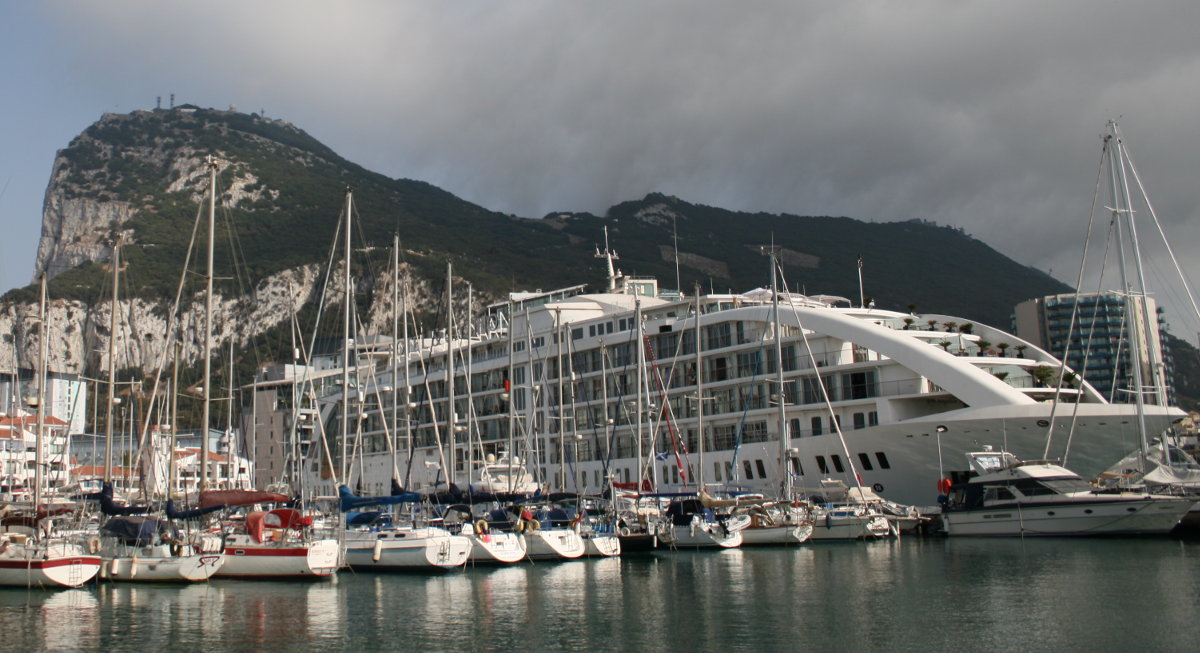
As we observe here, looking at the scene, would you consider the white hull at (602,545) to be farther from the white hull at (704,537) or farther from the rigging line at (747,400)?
the rigging line at (747,400)

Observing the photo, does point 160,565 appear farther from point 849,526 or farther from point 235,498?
point 849,526

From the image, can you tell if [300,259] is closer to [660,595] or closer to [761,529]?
[761,529]

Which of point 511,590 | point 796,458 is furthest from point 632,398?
point 511,590

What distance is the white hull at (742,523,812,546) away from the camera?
4141cm

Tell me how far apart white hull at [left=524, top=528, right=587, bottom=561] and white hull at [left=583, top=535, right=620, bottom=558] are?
0.86 m

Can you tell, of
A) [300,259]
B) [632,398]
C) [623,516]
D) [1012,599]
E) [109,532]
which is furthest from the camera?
[300,259]

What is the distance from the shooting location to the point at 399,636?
21.2m

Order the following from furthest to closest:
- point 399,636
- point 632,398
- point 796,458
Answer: point 632,398 < point 796,458 < point 399,636

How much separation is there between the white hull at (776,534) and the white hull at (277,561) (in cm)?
1833

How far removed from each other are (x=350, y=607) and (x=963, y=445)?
101 feet

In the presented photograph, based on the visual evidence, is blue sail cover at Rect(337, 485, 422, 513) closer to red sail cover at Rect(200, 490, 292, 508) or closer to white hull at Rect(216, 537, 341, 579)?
red sail cover at Rect(200, 490, 292, 508)

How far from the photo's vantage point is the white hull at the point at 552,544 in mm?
36688

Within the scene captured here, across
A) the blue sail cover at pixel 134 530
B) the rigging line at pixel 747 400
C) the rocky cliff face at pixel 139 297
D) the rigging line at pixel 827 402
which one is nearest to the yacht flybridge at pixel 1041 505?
the rigging line at pixel 827 402


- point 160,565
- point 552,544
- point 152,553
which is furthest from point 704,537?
point 152,553
